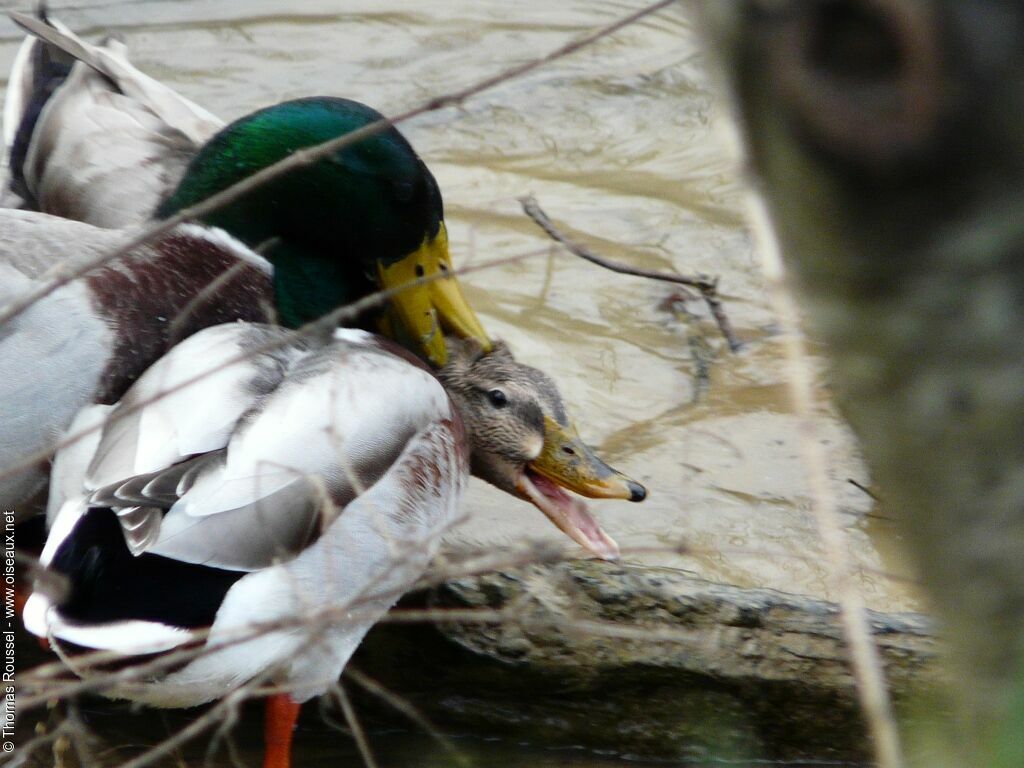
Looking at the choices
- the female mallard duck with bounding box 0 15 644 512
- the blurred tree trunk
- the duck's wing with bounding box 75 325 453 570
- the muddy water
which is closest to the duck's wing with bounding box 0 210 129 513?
the female mallard duck with bounding box 0 15 644 512

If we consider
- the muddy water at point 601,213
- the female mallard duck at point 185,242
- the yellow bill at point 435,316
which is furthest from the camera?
the muddy water at point 601,213

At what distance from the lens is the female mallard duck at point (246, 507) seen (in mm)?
2301

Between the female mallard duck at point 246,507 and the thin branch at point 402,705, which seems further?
the female mallard duck at point 246,507

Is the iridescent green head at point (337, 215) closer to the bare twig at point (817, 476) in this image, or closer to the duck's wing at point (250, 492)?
the duck's wing at point (250, 492)

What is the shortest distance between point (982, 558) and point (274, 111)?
2993mm

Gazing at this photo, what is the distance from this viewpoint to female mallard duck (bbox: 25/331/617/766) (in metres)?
2.30

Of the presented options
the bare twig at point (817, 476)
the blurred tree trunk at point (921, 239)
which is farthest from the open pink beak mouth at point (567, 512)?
the blurred tree trunk at point (921, 239)

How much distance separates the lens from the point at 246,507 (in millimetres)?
2365

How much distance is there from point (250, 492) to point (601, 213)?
2.88 metres

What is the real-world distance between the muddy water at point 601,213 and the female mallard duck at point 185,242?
0.32 meters

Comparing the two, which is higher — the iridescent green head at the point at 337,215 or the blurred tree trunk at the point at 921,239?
the blurred tree trunk at the point at 921,239

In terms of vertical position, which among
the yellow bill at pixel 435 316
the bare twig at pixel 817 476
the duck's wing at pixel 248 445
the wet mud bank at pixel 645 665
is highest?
the bare twig at pixel 817 476

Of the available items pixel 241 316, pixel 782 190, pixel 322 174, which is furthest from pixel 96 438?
pixel 782 190

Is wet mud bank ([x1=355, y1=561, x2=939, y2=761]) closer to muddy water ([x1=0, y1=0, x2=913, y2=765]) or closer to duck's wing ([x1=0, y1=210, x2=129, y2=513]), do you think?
muddy water ([x1=0, y1=0, x2=913, y2=765])
